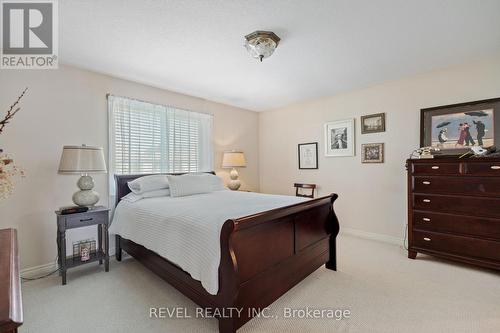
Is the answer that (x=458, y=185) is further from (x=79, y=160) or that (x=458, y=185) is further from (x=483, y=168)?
(x=79, y=160)

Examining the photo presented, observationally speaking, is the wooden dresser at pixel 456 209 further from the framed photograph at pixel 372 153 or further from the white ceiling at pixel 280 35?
the white ceiling at pixel 280 35

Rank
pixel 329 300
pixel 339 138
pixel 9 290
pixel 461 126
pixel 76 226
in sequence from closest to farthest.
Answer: pixel 9 290 < pixel 329 300 < pixel 76 226 < pixel 461 126 < pixel 339 138

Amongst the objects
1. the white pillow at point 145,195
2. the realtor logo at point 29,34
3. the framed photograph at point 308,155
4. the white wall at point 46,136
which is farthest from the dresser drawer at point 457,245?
the realtor logo at point 29,34

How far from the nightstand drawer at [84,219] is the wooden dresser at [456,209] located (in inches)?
145

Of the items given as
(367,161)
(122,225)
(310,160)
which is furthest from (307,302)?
(310,160)

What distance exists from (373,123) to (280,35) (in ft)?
7.45

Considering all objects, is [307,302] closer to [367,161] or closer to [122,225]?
[122,225]

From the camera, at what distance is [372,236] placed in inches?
146

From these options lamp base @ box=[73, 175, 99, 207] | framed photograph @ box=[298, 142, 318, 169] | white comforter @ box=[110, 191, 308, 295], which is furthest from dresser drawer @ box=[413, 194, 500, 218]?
lamp base @ box=[73, 175, 99, 207]

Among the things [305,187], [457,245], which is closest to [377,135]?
[305,187]

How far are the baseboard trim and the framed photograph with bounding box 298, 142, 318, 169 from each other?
4.06 ft

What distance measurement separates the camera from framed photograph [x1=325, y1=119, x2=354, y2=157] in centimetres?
390

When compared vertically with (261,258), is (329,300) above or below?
below

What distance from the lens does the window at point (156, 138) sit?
126 inches
